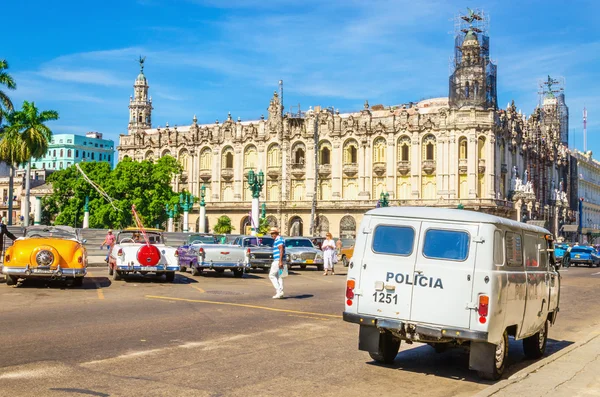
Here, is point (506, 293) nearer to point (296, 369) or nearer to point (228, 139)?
point (296, 369)

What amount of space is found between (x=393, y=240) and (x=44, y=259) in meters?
11.0

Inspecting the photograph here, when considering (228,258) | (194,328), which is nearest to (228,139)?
(228,258)

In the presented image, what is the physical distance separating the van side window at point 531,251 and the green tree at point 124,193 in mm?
60448

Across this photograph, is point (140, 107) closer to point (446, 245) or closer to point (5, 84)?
point (5, 84)

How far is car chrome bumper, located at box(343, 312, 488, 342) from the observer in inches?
338

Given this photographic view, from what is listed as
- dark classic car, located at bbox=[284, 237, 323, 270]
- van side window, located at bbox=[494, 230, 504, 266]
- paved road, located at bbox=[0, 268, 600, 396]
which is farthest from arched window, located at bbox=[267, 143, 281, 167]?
van side window, located at bbox=[494, 230, 504, 266]

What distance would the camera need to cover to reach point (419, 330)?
351 inches

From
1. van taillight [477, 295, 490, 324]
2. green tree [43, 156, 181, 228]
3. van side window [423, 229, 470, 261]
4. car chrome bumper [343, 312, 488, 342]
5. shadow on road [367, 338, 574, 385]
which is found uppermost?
green tree [43, 156, 181, 228]

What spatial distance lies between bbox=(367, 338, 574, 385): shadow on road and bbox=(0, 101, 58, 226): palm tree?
46.5 metres

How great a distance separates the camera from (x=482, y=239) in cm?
876

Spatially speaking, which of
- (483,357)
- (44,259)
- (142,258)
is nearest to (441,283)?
(483,357)

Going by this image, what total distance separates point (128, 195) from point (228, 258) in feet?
159

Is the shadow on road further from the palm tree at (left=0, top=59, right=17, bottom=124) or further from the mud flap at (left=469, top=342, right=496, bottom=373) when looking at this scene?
the palm tree at (left=0, top=59, right=17, bottom=124)

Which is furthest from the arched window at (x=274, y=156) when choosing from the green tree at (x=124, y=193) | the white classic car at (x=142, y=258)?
the white classic car at (x=142, y=258)
